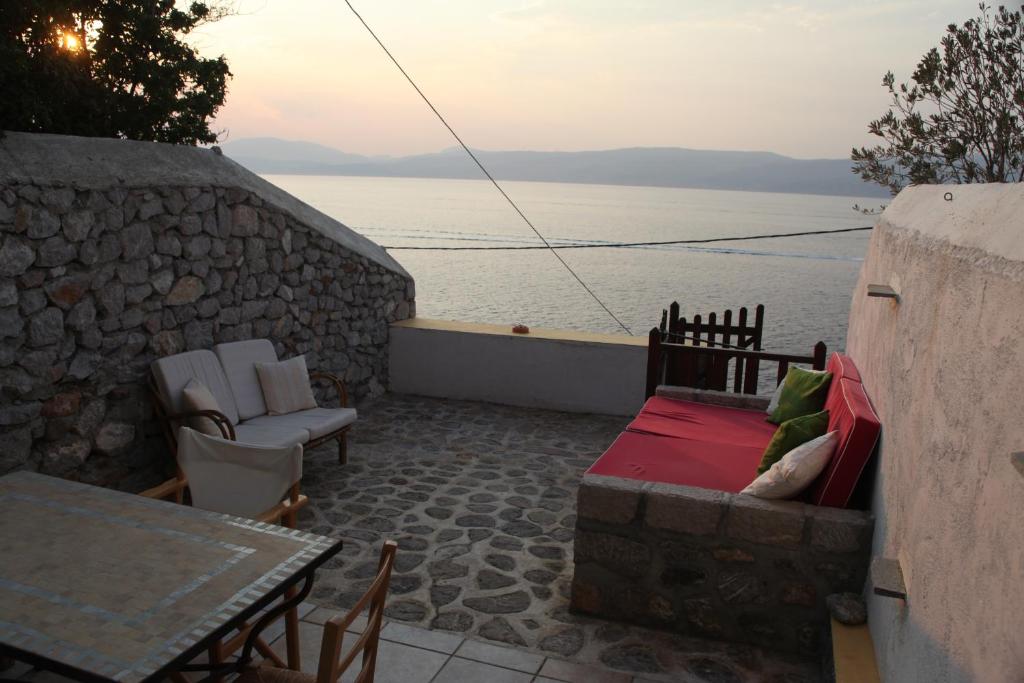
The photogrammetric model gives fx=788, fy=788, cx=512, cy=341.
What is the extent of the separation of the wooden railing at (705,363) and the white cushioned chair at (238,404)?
87.5 inches

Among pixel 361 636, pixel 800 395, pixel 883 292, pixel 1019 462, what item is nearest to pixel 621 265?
pixel 800 395

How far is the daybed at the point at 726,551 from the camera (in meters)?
3.20

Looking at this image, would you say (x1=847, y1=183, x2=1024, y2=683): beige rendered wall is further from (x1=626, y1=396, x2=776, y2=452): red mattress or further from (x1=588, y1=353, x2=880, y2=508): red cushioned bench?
(x1=626, y1=396, x2=776, y2=452): red mattress

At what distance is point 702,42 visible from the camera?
1020 centimetres

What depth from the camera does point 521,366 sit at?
707 centimetres

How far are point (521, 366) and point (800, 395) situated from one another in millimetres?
2877

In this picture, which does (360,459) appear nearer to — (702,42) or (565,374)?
(565,374)

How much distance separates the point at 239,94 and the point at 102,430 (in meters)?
3.11

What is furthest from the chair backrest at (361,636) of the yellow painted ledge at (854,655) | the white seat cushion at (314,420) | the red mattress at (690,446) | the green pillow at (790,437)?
the white seat cushion at (314,420)

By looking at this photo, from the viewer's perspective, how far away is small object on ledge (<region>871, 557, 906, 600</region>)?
7.48 feet

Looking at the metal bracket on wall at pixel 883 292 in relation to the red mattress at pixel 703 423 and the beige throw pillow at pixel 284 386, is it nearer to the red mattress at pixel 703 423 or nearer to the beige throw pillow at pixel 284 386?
the red mattress at pixel 703 423

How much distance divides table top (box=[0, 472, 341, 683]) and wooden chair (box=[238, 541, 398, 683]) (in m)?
0.28

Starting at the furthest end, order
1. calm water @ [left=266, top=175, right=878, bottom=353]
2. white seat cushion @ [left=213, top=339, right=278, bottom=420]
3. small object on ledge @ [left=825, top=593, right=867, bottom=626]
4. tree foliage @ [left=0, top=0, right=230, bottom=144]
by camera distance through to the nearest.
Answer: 1. calm water @ [left=266, top=175, right=878, bottom=353]
2. white seat cushion @ [left=213, top=339, right=278, bottom=420]
3. tree foliage @ [left=0, top=0, right=230, bottom=144]
4. small object on ledge @ [left=825, top=593, right=867, bottom=626]

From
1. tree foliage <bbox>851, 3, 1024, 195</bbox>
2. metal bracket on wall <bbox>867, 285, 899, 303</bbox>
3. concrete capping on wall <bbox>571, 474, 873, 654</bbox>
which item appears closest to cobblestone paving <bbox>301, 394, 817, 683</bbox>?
concrete capping on wall <bbox>571, 474, 873, 654</bbox>
